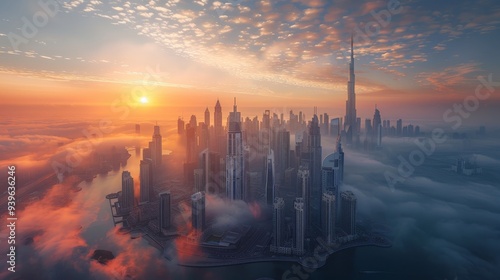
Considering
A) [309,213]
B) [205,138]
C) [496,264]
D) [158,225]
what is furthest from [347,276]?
[205,138]

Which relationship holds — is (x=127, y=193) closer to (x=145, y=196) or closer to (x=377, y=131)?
(x=145, y=196)

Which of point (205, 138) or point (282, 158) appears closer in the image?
point (282, 158)

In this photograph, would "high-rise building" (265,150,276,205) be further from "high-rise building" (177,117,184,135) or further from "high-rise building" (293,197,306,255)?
"high-rise building" (177,117,184,135)

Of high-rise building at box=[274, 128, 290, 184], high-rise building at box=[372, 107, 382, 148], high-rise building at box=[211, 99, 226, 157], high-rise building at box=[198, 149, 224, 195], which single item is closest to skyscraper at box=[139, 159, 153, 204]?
high-rise building at box=[198, 149, 224, 195]

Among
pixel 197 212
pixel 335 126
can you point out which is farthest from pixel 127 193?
pixel 335 126

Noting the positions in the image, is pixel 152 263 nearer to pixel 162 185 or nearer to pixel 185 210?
pixel 185 210

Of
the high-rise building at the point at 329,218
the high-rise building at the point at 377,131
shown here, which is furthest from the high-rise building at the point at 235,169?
the high-rise building at the point at 377,131
